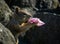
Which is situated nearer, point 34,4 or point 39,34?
point 39,34

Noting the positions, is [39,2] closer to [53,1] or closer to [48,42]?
[53,1]

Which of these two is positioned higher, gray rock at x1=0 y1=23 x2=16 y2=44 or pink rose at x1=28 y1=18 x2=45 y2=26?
gray rock at x1=0 y1=23 x2=16 y2=44

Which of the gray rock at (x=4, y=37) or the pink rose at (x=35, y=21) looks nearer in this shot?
the gray rock at (x=4, y=37)

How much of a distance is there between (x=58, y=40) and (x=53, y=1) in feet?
19.5

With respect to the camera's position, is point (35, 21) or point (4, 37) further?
A: point (35, 21)

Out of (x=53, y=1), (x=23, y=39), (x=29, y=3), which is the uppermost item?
(x=23, y=39)

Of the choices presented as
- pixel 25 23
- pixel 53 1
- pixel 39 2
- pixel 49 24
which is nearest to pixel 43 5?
pixel 39 2

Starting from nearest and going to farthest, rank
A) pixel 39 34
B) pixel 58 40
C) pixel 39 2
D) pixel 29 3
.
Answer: pixel 58 40 → pixel 39 34 → pixel 29 3 → pixel 39 2

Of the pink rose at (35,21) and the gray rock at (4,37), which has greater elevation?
the gray rock at (4,37)

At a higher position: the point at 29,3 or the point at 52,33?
the point at 52,33

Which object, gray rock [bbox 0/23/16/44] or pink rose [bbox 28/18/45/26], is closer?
gray rock [bbox 0/23/16/44]

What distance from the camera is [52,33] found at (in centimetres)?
633

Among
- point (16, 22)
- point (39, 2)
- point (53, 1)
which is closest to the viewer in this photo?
point (16, 22)

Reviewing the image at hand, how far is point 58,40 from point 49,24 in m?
0.65
